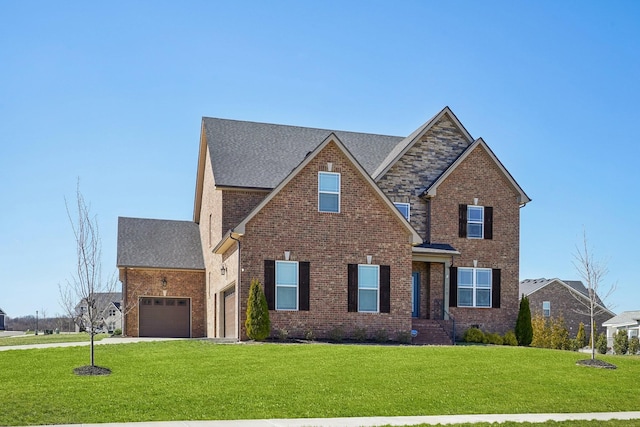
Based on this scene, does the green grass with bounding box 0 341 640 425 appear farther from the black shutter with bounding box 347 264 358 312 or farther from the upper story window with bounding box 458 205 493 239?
the upper story window with bounding box 458 205 493 239

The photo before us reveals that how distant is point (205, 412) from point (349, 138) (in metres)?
23.1

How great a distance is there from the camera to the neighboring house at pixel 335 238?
26.8 meters

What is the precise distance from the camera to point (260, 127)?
116ft

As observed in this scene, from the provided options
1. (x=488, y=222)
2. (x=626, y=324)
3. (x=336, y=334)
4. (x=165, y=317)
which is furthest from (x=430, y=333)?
(x=626, y=324)

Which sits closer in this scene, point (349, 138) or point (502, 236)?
point (502, 236)

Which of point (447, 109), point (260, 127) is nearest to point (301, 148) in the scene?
point (260, 127)

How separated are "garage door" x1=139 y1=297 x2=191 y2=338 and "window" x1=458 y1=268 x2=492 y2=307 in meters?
13.0

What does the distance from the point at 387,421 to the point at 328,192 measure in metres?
14.0

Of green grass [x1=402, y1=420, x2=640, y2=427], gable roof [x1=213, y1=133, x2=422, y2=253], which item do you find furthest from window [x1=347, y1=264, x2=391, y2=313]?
green grass [x1=402, y1=420, x2=640, y2=427]

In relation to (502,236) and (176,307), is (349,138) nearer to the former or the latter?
(502,236)

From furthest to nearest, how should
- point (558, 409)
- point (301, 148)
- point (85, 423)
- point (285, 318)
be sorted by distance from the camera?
point (301, 148)
point (285, 318)
point (558, 409)
point (85, 423)

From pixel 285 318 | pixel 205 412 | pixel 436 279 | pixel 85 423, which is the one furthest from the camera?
pixel 436 279

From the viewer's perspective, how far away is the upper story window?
3253 centimetres

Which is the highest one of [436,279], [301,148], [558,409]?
[301,148]
